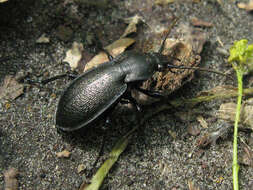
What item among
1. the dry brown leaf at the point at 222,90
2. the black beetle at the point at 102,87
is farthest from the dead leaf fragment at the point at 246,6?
the black beetle at the point at 102,87

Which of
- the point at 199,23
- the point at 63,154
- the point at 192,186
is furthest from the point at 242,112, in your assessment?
the point at 63,154

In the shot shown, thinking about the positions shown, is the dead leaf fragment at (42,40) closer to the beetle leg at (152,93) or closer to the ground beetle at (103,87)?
the ground beetle at (103,87)

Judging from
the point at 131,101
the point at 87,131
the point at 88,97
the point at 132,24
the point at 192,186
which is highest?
the point at 132,24

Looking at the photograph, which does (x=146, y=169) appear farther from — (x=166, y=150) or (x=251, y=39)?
(x=251, y=39)

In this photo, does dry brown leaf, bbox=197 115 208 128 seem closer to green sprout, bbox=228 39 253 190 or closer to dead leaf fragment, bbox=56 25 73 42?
green sprout, bbox=228 39 253 190

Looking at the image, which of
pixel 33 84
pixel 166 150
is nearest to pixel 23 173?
pixel 33 84

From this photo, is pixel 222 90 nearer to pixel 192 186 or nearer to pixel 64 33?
pixel 192 186

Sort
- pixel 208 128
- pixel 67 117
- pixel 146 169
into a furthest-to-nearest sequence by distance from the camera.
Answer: pixel 208 128, pixel 146 169, pixel 67 117
